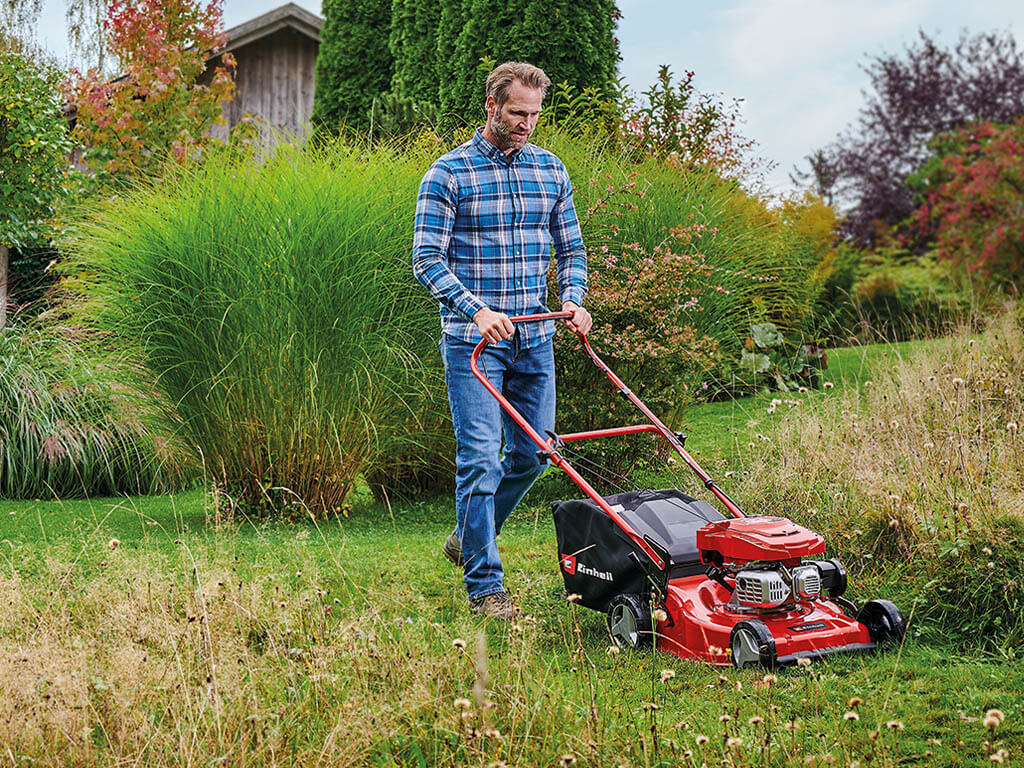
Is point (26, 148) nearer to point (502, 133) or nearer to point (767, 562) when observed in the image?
point (502, 133)

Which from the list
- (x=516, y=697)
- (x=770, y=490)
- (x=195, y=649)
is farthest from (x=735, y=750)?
(x=770, y=490)

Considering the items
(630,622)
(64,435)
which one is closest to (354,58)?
(64,435)

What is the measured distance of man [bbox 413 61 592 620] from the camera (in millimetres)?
3947

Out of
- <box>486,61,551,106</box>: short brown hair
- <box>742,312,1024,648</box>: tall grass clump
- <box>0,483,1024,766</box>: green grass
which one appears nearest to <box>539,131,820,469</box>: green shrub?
<box>742,312,1024,648</box>: tall grass clump

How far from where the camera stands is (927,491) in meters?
4.50

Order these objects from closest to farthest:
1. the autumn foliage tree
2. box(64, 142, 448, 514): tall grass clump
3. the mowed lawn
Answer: the mowed lawn → box(64, 142, 448, 514): tall grass clump → the autumn foliage tree

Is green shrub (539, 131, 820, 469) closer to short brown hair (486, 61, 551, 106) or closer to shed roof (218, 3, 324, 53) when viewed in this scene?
short brown hair (486, 61, 551, 106)

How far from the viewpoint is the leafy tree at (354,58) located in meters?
12.0

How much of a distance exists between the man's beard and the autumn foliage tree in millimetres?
7672

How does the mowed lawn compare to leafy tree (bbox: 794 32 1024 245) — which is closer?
the mowed lawn

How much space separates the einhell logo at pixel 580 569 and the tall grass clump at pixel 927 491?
1.10 m

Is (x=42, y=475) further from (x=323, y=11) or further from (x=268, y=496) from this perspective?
(x=323, y=11)

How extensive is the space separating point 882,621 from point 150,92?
1035 cm

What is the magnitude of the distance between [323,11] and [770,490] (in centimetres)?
933
